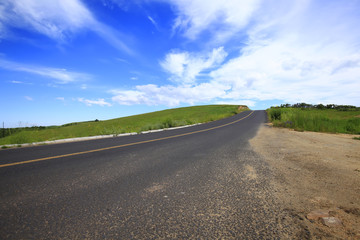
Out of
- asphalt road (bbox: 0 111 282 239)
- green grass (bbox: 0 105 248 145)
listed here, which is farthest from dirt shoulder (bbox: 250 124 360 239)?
green grass (bbox: 0 105 248 145)

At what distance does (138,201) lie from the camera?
2277 mm

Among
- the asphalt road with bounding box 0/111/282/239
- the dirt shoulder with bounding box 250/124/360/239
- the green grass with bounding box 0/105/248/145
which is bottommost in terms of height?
the dirt shoulder with bounding box 250/124/360/239

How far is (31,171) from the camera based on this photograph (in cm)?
354

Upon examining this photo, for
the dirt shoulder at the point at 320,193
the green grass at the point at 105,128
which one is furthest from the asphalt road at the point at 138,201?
the green grass at the point at 105,128

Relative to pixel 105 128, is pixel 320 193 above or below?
below

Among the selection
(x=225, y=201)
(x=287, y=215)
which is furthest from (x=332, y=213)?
(x=225, y=201)

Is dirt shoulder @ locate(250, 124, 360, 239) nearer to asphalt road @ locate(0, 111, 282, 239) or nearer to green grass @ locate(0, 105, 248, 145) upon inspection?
asphalt road @ locate(0, 111, 282, 239)

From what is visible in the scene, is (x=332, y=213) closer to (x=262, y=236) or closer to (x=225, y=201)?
(x=262, y=236)

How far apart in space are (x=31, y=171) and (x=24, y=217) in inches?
84.2

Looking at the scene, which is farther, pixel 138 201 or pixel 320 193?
pixel 320 193

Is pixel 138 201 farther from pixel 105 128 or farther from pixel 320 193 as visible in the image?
pixel 105 128

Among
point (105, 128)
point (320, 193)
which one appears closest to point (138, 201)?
point (320, 193)

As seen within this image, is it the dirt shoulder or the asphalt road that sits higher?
the asphalt road

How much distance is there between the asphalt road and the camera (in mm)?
1689
